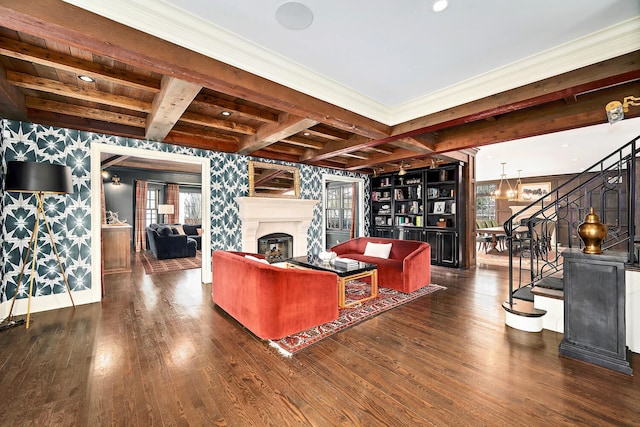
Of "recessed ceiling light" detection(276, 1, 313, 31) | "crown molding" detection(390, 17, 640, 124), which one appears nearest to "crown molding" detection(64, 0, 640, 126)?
"crown molding" detection(390, 17, 640, 124)

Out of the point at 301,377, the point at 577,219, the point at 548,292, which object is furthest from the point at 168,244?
the point at 577,219

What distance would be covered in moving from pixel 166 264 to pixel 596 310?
753 cm

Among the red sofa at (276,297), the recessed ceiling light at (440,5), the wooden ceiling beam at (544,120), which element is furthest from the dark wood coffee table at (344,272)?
the recessed ceiling light at (440,5)

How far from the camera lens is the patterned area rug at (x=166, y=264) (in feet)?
20.3

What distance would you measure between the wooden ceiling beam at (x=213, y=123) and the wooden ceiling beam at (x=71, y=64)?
2.73ft

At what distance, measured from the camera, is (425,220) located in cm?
698

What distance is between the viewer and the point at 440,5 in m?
1.91

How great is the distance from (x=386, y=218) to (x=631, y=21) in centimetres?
611

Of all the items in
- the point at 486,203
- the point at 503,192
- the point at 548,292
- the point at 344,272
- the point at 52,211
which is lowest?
the point at 548,292

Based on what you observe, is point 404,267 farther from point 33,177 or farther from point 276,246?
point 33,177

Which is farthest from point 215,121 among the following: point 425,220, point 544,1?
point 425,220

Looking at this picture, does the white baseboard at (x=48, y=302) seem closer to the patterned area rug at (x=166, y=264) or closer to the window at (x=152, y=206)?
the patterned area rug at (x=166, y=264)

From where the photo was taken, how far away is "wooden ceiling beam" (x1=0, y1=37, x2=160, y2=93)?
221 centimetres

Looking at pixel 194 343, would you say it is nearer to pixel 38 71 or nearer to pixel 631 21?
pixel 38 71
